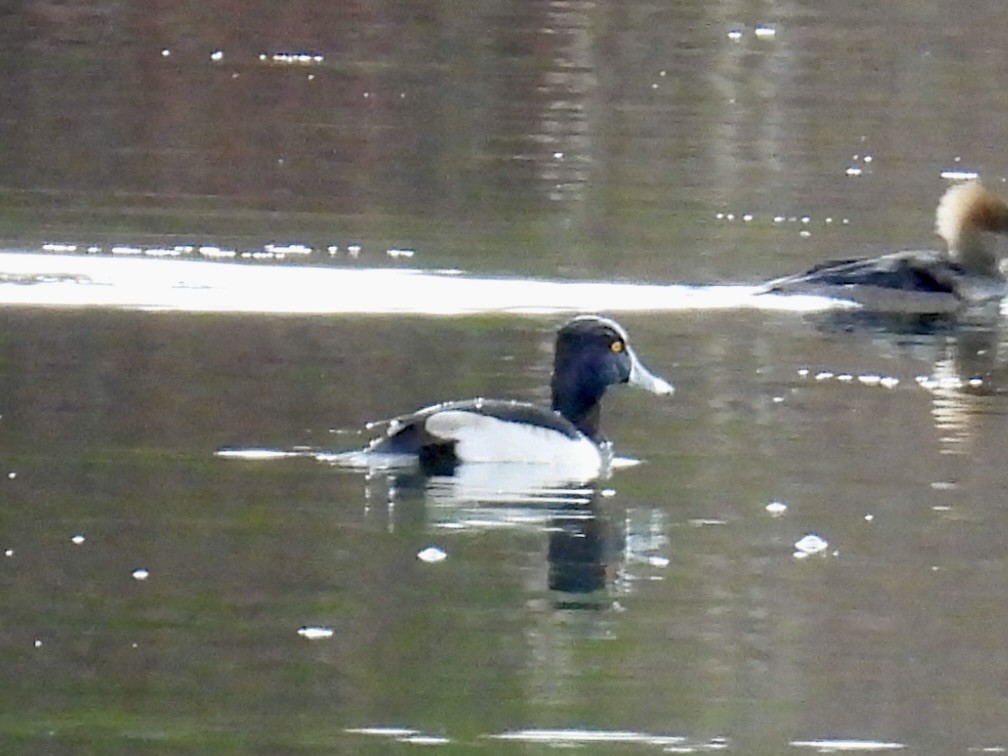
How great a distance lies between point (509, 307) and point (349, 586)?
6303 mm

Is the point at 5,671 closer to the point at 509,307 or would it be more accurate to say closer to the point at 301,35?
the point at 509,307

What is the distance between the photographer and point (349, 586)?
9.36 metres

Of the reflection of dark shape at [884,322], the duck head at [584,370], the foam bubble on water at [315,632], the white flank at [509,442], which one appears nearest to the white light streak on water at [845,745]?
the foam bubble on water at [315,632]

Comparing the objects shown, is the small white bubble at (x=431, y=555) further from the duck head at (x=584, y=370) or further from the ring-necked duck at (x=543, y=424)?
the duck head at (x=584, y=370)

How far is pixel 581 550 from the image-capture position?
1012cm

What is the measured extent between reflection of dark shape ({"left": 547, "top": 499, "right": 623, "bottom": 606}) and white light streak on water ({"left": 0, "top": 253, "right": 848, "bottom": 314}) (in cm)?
462

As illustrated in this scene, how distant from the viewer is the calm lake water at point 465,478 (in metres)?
8.18

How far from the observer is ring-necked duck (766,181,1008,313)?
1648cm

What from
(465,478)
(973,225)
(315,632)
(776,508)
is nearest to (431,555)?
(315,632)

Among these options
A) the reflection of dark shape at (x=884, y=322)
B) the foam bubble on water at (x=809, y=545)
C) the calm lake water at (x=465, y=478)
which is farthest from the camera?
the reflection of dark shape at (x=884, y=322)

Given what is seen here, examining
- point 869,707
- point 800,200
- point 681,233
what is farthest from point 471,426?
point 800,200

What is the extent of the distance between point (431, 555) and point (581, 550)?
1.91 ft

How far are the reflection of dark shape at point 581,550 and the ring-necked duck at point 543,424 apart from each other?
646 millimetres

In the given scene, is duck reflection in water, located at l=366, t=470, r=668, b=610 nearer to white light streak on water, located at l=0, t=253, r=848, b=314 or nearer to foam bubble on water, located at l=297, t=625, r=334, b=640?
foam bubble on water, located at l=297, t=625, r=334, b=640
